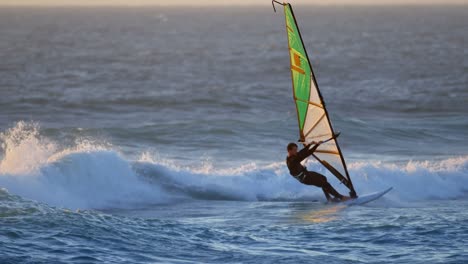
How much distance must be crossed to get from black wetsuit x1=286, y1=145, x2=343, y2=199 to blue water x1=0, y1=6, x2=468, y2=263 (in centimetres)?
37

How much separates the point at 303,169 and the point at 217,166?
417 cm

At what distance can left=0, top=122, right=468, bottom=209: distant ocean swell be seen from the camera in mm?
13875

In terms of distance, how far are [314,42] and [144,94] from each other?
118 feet

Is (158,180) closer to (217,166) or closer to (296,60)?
(217,166)

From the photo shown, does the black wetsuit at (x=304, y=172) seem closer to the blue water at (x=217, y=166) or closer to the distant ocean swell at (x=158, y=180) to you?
the blue water at (x=217, y=166)

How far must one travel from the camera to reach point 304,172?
41.9ft

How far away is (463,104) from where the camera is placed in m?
26.8

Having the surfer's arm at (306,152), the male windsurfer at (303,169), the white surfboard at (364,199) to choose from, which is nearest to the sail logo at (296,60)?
the male windsurfer at (303,169)

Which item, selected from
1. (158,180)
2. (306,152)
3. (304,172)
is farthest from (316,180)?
(158,180)

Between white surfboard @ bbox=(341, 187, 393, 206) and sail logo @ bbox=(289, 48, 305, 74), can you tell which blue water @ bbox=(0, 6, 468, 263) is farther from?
sail logo @ bbox=(289, 48, 305, 74)

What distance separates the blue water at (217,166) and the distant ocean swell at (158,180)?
0.11 feet

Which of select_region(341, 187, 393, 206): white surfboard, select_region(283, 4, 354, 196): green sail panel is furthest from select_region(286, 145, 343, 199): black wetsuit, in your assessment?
select_region(283, 4, 354, 196): green sail panel

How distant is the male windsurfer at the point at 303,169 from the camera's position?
1249 cm

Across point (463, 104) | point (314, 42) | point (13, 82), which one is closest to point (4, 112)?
point (13, 82)
